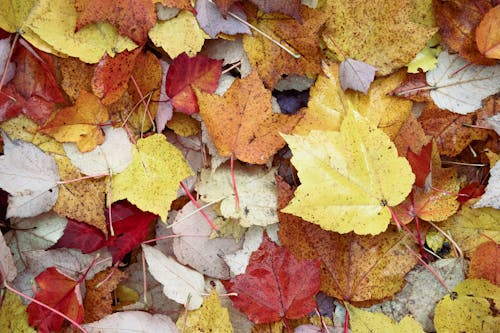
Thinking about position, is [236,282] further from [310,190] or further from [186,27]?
[186,27]

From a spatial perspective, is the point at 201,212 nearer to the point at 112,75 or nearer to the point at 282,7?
the point at 112,75

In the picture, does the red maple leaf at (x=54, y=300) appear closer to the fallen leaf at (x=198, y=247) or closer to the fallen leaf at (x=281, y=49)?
the fallen leaf at (x=198, y=247)

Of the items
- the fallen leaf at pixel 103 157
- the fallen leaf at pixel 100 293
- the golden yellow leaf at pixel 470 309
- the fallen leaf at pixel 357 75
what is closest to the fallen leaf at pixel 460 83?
the fallen leaf at pixel 357 75

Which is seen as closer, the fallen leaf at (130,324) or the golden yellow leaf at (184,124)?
the fallen leaf at (130,324)

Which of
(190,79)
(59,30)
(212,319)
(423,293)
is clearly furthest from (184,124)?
(423,293)

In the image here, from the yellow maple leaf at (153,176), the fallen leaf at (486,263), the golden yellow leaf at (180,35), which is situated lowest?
the fallen leaf at (486,263)

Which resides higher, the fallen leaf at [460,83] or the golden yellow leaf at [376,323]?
the fallen leaf at [460,83]
